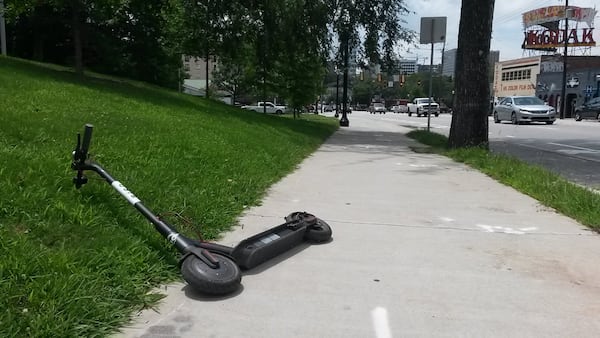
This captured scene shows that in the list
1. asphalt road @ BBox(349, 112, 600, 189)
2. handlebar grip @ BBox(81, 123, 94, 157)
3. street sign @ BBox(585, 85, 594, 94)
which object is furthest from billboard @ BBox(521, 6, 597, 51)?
handlebar grip @ BBox(81, 123, 94, 157)

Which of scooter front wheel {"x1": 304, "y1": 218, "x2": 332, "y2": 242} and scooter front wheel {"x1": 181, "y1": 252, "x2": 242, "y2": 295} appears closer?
scooter front wheel {"x1": 181, "y1": 252, "x2": 242, "y2": 295}

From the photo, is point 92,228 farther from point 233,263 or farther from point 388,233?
point 388,233

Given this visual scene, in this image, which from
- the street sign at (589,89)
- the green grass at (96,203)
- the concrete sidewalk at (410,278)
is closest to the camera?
the green grass at (96,203)

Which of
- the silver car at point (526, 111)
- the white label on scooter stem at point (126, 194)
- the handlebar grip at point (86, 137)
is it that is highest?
the silver car at point (526, 111)

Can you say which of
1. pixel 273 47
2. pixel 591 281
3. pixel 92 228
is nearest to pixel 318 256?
pixel 92 228

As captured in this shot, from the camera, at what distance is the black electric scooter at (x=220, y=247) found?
11.9 feet

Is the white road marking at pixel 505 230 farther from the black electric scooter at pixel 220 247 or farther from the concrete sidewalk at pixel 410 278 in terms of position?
the black electric scooter at pixel 220 247

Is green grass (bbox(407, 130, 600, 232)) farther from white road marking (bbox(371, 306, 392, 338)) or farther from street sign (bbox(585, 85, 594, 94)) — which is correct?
street sign (bbox(585, 85, 594, 94))

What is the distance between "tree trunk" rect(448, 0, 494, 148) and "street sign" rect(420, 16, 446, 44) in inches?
140

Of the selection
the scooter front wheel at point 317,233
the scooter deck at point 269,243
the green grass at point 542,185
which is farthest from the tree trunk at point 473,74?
the scooter deck at point 269,243

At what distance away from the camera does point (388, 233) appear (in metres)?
5.43

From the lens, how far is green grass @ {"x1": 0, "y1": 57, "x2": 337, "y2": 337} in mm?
3139

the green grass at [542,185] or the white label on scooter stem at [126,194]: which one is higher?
the white label on scooter stem at [126,194]

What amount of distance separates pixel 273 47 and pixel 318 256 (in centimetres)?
1701
